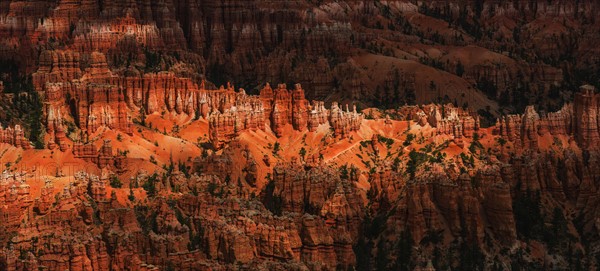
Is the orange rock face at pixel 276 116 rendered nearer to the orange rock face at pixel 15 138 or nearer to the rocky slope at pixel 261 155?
the rocky slope at pixel 261 155

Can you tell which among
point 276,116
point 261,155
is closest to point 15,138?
point 261,155

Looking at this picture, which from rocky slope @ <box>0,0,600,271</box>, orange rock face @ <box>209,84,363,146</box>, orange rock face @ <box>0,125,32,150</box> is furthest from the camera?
orange rock face @ <box>209,84,363,146</box>

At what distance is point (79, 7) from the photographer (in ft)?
366

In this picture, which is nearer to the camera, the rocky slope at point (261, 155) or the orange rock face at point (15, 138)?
the rocky slope at point (261, 155)

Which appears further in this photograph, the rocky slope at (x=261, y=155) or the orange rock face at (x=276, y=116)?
the orange rock face at (x=276, y=116)

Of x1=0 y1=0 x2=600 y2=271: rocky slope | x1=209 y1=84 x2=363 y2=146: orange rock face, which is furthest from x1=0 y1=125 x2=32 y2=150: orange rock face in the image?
x1=209 y1=84 x2=363 y2=146: orange rock face

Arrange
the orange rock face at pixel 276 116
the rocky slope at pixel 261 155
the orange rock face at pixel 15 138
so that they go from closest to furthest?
the rocky slope at pixel 261 155, the orange rock face at pixel 15 138, the orange rock face at pixel 276 116

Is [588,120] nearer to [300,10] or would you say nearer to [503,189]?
[503,189]

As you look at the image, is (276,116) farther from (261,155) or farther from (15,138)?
(15,138)

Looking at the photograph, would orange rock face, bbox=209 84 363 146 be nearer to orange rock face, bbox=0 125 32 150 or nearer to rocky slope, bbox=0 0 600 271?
rocky slope, bbox=0 0 600 271

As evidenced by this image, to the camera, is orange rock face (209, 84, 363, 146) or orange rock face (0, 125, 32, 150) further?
orange rock face (209, 84, 363, 146)

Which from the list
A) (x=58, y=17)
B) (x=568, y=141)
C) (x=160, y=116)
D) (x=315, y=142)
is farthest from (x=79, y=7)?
(x=568, y=141)

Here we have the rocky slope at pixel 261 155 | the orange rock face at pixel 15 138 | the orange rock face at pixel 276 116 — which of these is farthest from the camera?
the orange rock face at pixel 276 116

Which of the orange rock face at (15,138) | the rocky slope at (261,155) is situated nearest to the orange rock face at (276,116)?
the rocky slope at (261,155)
